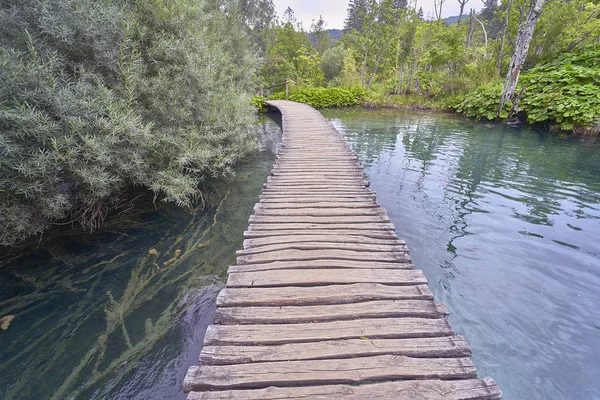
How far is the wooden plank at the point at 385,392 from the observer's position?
174 cm

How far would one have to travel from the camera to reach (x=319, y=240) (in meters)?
3.56

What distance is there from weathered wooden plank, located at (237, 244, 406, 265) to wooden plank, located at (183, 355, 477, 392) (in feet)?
4.25

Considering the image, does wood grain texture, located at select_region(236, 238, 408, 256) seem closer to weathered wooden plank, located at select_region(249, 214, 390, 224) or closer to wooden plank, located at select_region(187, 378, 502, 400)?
weathered wooden plank, located at select_region(249, 214, 390, 224)

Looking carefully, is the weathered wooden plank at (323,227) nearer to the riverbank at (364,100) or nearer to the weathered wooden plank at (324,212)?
the weathered wooden plank at (324,212)

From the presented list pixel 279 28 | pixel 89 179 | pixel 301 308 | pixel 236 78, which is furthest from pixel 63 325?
pixel 279 28

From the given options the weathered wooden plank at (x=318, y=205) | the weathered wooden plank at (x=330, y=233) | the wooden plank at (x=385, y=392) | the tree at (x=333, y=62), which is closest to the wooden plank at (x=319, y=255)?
the weathered wooden plank at (x=330, y=233)

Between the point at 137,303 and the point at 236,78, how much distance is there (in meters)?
10.4

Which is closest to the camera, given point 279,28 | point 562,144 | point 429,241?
point 429,241

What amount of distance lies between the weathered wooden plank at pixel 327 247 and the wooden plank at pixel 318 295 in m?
0.66

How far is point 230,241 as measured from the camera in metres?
5.25

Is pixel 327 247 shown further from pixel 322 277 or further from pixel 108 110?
pixel 108 110

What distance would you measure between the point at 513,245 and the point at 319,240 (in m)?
3.69

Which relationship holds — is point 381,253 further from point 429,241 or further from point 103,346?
point 103,346

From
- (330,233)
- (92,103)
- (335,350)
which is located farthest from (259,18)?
(335,350)
